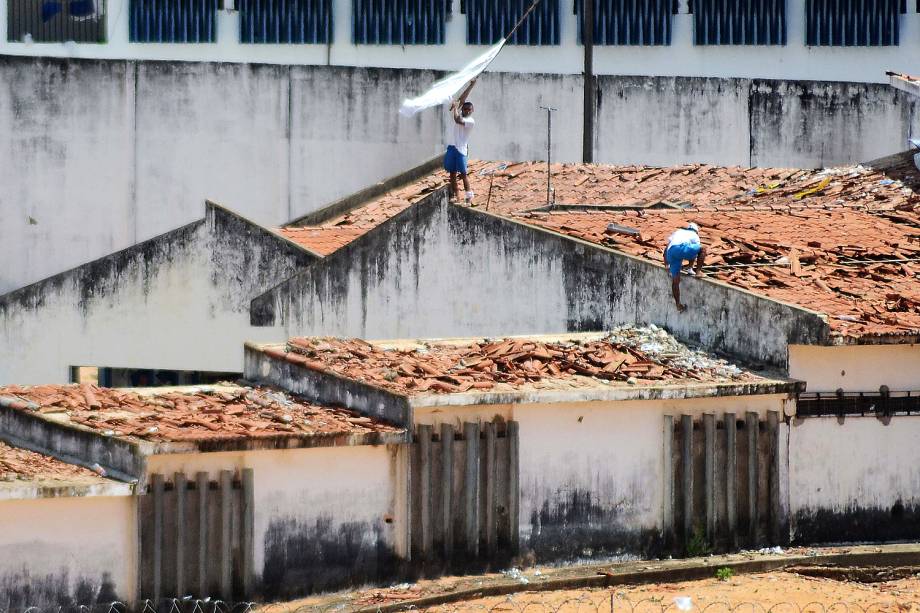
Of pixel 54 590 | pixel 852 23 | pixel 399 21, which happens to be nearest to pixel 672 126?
pixel 852 23

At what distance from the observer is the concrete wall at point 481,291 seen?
21.2 metres

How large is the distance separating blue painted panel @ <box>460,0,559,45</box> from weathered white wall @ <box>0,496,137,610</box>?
69.6ft

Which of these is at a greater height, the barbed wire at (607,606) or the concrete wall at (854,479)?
the concrete wall at (854,479)

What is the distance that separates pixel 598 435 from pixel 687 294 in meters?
2.70

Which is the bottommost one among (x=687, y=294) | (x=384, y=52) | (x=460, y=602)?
(x=460, y=602)

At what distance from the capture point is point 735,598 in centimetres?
1795

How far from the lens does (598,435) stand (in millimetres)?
19297

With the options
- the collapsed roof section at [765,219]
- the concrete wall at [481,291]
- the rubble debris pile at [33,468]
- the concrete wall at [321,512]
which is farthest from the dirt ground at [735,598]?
the rubble debris pile at [33,468]

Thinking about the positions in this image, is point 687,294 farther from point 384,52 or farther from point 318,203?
point 384,52

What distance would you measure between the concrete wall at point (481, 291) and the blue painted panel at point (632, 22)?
1408 cm

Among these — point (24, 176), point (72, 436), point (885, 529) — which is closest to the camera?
point (72, 436)

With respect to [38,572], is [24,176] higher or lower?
higher

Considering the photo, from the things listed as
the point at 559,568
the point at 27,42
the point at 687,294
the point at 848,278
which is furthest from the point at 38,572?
the point at 27,42

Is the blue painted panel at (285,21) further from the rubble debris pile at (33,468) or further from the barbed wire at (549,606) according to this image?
the barbed wire at (549,606)
